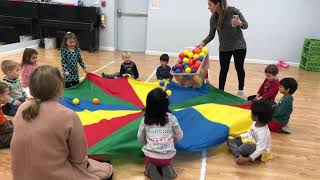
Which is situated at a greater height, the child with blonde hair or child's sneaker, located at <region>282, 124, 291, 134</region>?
the child with blonde hair

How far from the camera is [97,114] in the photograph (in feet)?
11.4

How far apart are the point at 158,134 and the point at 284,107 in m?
1.78

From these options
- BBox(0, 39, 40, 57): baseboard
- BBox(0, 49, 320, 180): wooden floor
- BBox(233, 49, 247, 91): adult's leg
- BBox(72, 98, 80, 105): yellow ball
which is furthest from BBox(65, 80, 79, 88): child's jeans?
BBox(0, 39, 40, 57): baseboard

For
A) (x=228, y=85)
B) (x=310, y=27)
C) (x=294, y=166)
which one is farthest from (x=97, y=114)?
(x=310, y=27)

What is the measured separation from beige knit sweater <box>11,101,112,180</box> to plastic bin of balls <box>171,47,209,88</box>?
276 centimetres

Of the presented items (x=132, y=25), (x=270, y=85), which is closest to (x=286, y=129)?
(x=270, y=85)

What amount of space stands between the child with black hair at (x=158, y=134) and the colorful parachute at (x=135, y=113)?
0.28 m

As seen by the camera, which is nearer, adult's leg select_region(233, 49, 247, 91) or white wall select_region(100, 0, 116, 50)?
adult's leg select_region(233, 49, 247, 91)

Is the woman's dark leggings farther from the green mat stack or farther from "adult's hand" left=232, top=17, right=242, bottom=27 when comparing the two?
the green mat stack

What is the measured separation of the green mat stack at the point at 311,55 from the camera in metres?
7.38

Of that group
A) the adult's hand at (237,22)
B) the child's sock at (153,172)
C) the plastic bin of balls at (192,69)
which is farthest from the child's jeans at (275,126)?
the child's sock at (153,172)

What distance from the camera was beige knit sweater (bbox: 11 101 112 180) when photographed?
172cm

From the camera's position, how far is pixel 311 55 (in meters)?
7.46

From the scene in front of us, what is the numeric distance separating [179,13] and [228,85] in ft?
10.2
